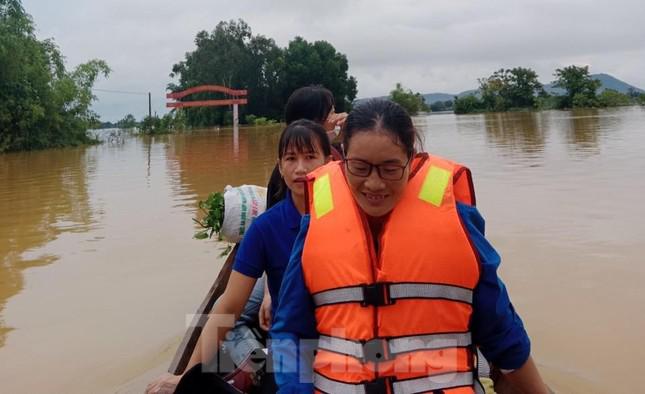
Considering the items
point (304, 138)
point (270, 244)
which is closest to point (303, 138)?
point (304, 138)

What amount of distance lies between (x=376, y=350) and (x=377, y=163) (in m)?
0.41

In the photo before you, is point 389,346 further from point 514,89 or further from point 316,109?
point 514,89

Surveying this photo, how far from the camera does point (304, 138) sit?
2.30 metres

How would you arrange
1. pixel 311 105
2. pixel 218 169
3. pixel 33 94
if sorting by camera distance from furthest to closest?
pixel 33 94 < pixel 218 169 < pixel 311 105

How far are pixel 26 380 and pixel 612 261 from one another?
431 centimetres

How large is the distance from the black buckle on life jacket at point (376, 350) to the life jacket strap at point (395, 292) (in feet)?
0.27

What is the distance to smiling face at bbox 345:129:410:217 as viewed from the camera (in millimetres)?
1352

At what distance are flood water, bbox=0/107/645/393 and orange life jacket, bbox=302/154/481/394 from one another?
40 cm

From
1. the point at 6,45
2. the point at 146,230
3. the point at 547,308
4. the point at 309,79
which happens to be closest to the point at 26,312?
the point at 146,230

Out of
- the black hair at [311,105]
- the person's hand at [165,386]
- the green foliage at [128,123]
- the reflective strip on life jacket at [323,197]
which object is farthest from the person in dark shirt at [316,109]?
the green foliage at [128,123]

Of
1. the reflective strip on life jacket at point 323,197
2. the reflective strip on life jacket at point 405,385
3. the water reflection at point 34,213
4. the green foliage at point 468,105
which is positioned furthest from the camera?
the green foliage at point 468,105

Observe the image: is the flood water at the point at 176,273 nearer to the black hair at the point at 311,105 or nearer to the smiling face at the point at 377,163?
the smiling face at the point at 377,163

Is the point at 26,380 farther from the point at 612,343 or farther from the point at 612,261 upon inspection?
the point at 612,261

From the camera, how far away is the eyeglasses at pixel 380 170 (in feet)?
4.45
